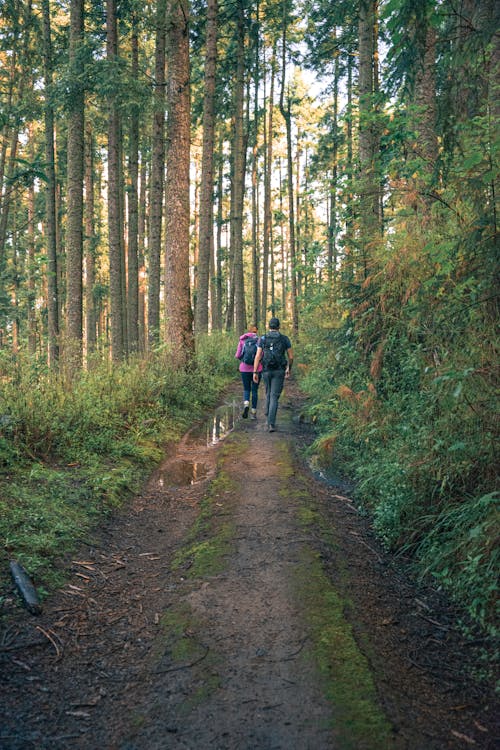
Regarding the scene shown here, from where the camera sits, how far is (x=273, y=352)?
10445 millimetres

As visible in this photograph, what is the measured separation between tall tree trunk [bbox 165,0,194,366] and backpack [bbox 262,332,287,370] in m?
3.27

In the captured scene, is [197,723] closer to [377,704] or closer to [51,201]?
[377,704]

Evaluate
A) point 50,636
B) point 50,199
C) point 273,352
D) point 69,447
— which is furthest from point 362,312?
point 50,199

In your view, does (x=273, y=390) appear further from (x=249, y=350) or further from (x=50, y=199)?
(x=50, y=199)

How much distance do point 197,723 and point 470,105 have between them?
10.1 m

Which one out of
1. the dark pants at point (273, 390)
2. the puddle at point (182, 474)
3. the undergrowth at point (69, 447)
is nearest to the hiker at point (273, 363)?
the dark pants at point (273, 390)

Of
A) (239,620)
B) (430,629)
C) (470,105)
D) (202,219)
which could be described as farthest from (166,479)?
(202,219)

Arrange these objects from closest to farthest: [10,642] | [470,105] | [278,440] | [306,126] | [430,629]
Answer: [10,642] < [430,629] < [470,105] < [278,440] < [306,126]

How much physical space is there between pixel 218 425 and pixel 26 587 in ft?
24.9

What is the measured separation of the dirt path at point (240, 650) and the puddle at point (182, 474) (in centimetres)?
180

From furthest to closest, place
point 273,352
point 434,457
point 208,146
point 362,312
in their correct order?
point 208,146 < point 273,352 < point 362,312 < point 434,457

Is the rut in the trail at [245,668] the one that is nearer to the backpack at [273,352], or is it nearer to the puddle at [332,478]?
the puddle at [332,478]

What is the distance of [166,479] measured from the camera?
786cm

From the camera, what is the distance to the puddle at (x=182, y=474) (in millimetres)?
7739
